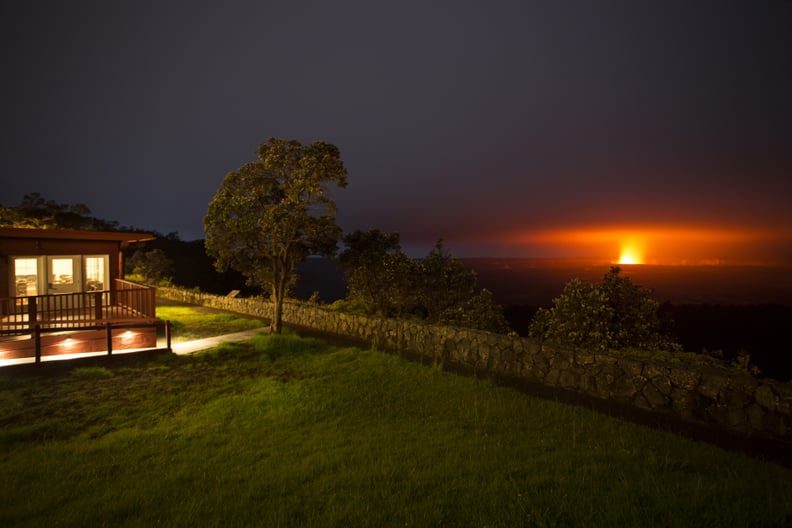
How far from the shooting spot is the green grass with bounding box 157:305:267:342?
14250 mm

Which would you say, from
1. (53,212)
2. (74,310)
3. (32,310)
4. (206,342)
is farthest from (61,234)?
(53,212)

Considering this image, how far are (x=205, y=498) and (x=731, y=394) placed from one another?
24.3ft

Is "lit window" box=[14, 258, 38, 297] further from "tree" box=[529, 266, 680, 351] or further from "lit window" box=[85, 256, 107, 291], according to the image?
"tree" box=[529, 266, 680, 351]

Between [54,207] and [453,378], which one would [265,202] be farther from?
[54,207]

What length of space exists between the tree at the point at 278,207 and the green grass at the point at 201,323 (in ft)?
7.86

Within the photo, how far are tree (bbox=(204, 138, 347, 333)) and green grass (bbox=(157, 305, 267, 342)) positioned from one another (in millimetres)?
2395

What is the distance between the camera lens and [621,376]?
761 cm

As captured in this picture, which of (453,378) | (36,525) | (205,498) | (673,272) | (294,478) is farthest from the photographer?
(673,272)

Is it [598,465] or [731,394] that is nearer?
[598,465]

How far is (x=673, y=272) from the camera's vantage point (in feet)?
175

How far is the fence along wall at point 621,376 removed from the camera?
6.07 m

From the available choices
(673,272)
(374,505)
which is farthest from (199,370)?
(673,272)

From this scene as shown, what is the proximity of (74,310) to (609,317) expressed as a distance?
637 inches

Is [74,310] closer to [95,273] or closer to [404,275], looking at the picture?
[95,273]
